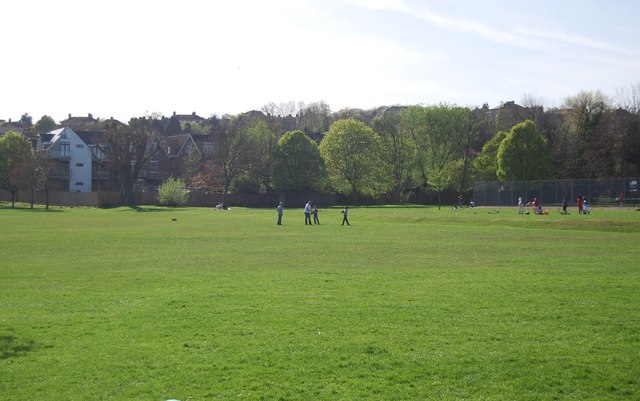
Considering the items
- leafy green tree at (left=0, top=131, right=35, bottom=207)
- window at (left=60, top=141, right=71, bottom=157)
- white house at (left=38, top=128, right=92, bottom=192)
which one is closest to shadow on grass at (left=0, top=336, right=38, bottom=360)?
leafy green tree at (left=0, top=131, right=35, bottom=207)

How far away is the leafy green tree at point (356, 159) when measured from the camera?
Answer: 111 meters

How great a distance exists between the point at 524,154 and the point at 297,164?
1435 inches

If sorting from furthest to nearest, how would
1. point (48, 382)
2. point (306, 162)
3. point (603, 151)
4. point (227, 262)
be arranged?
point (306, 162)
point (603, 151)
point (227, 262)
point (48, 382)

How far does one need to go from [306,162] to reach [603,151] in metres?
45.2

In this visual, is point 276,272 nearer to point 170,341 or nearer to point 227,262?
point 227,262

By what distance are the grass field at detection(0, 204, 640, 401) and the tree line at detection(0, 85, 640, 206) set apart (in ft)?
244

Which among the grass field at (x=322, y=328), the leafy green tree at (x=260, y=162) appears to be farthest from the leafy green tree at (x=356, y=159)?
the grass field at (x=322, y=328)

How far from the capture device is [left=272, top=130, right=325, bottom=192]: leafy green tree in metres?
110

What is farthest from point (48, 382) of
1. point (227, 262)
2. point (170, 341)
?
point (227, 262)

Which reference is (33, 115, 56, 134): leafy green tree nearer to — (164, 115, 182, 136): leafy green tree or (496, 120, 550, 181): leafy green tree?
(164, 115, 182, 136): leafy green tree

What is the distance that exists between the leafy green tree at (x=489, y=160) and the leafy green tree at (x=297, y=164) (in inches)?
1011

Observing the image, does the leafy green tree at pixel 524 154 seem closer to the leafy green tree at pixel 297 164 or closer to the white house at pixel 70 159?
the leafy green tree at pixel 297 164

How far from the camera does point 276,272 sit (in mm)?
22375

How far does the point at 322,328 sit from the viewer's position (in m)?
13.4
